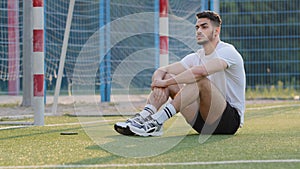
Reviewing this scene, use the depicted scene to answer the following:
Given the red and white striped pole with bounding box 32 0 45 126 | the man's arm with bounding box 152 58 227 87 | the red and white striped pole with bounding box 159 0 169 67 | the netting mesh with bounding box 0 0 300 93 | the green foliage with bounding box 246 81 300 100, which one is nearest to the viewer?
the man's arm with bounding box 152 58 227 87

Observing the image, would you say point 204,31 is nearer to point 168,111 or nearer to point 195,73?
point 195,73

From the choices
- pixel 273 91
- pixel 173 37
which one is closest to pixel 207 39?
pixel 173 37

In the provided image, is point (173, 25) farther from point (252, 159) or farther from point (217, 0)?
point (252, 159)

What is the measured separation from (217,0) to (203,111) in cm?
810

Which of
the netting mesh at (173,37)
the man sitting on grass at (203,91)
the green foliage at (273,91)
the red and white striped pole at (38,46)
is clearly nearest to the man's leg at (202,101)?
the man sitting on grass at (203,91)

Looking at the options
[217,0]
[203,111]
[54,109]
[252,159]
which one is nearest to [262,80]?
[217,0]

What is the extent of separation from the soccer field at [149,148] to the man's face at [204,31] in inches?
29.6

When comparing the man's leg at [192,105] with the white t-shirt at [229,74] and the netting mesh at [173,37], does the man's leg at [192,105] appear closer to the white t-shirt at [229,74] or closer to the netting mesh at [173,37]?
the white t-shirt at [229,74]

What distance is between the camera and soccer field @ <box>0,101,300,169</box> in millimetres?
4238

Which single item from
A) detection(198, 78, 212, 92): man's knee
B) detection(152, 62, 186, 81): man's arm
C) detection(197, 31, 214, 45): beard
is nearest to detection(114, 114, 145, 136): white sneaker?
detection(152, 62, 186, 81): man's arm

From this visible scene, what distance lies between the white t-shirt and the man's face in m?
0.11

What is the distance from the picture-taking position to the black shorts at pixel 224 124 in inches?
234

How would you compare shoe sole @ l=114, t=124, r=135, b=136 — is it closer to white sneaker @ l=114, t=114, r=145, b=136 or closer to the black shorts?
white sneaker @ l=114, t=114, r=145, b=136

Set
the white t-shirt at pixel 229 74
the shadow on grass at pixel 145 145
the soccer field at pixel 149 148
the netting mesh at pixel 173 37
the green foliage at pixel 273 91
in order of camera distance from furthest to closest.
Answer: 1. the green foliage at pixel 273 91
2. the netting mesh at pixel 173 37
3. the white t-shirt at pixel 229 74
4. the shadow on grass at pixel 145 145
5. the soccer field at pixel 149 148
